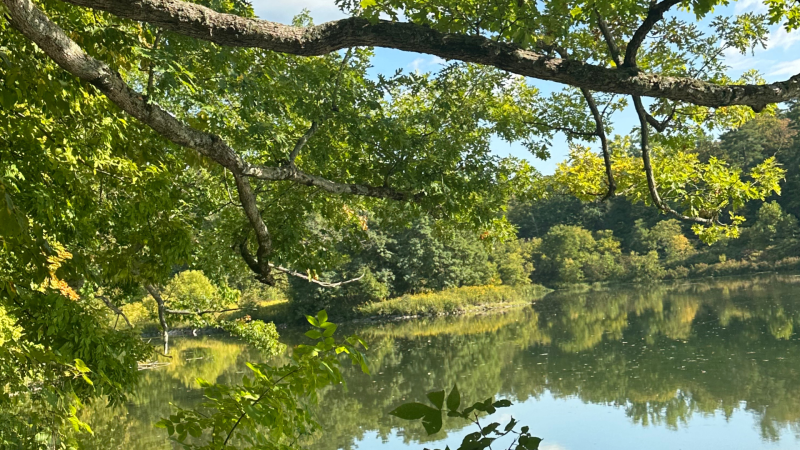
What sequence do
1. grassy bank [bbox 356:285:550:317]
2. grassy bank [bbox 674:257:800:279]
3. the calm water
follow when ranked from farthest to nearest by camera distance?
grassy bank [bbox 674:257:800:279], grassy bank [bbox 356:285:550:317], the calm water

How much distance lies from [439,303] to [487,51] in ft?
75.6

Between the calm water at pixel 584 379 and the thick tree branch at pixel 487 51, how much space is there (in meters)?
6.16

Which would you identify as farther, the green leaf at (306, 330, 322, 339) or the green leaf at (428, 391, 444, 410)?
the green leaf at (306, 330, 322, 339)

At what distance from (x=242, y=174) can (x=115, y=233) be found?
2000mm

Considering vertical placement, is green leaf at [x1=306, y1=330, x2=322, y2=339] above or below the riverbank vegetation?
below

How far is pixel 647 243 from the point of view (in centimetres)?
3581

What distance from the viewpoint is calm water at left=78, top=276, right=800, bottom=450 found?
27.7 feet

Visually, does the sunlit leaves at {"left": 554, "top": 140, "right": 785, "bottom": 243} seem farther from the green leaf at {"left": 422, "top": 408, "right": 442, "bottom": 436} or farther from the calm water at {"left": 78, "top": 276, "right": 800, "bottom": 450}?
the green leaf at {"left": 422, "top": 408, "right": 442, "bottom": 436}

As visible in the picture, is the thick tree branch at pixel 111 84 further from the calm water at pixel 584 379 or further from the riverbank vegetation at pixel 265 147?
the calm water at pixel 584 379

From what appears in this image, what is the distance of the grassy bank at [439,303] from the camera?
24984mm

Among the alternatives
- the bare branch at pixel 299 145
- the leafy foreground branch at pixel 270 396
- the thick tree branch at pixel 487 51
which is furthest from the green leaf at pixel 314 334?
the bare branch at pixel 299 145

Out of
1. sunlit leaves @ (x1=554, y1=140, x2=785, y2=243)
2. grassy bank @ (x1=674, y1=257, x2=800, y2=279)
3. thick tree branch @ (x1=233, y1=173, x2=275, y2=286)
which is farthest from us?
grassy bank @ (x1=674, y1=257, x2=800, y2=279)

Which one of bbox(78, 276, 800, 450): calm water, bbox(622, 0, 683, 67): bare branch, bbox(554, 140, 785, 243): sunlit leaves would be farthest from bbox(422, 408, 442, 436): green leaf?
bbox(78, 276, 800, 450): calm water

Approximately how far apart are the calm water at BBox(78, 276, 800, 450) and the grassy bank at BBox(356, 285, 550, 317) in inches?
157
